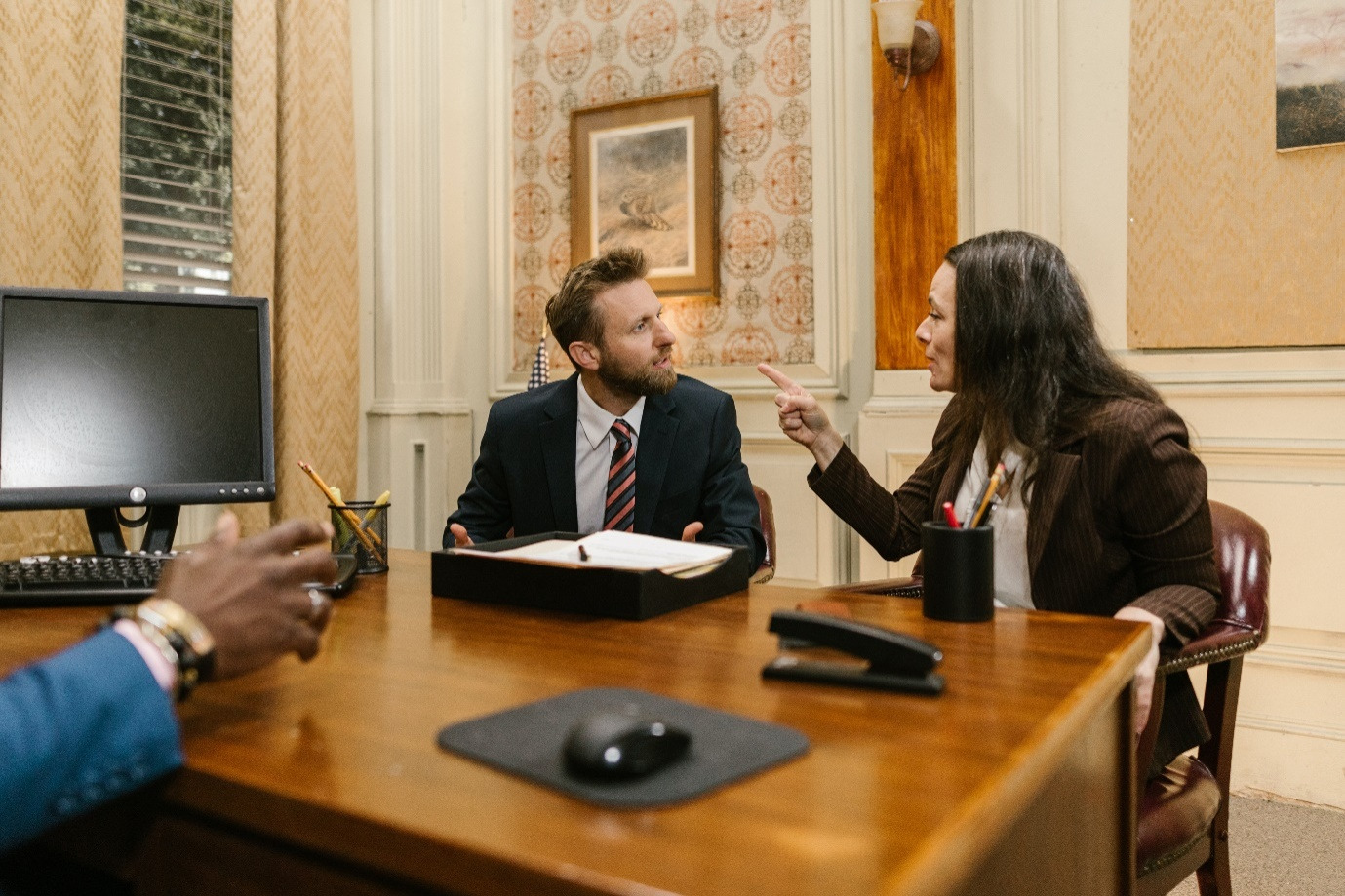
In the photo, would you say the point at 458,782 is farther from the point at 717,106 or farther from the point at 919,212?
the point at 717,106

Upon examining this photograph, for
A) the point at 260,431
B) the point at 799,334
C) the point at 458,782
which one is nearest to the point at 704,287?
the point at 799,334

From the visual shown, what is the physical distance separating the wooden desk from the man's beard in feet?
3.89

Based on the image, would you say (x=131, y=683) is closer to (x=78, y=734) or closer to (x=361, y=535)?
(x=78, y=734)

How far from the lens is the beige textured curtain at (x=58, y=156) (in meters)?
2.88

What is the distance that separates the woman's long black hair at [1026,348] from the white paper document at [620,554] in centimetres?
62

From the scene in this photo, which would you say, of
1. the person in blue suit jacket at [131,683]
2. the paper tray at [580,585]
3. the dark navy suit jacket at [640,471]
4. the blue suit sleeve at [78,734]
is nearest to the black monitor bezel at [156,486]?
the paper tray at [580,585]

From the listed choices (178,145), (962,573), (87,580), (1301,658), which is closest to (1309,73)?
(1301,658)

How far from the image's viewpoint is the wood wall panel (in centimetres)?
312

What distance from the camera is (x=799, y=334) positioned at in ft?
11.5

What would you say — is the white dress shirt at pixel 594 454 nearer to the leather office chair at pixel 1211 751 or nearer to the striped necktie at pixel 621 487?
the striped necktie at pixel 621 487

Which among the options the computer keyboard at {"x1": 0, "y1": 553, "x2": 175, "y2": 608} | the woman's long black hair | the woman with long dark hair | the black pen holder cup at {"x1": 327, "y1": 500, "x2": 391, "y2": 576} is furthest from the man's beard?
the computer keyboard at {"x1": 0, "y1": 553, "x2": 175, "y2": 608}

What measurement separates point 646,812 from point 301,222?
3356 millimetres

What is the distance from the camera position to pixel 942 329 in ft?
6.43

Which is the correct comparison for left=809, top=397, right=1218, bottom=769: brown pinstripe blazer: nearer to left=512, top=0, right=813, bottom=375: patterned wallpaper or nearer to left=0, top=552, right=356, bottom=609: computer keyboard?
left=0, top=552, right=356, bottom=609: computer keyboard
